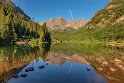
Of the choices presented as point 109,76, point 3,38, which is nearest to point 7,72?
point 109,76

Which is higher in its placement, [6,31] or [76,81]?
[6,31]

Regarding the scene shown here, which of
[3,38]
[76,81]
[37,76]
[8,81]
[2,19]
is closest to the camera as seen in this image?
[8,81]

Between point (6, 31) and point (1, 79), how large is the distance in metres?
130

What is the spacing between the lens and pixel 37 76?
50188 mm

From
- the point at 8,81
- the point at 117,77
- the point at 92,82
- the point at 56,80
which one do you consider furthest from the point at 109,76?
the point at 8,81

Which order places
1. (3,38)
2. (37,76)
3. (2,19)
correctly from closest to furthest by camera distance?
(37,76) < (3,38) < (2,19)

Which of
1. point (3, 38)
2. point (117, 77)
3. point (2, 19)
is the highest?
point (2, 19)

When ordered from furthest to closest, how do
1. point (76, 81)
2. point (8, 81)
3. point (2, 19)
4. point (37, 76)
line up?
point (2, 19) → point (37, 76) → point (76, 81) → point (8, 81)

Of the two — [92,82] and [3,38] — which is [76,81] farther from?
[3,38]

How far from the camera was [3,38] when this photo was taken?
536 ft

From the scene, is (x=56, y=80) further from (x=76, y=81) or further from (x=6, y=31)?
(x=6, y=31)

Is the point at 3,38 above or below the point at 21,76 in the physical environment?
above

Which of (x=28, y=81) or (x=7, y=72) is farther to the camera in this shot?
(x=7, y=72)

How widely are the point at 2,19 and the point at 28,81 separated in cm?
14653
